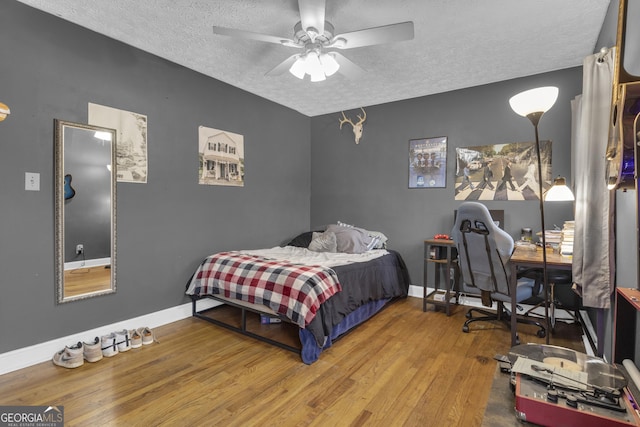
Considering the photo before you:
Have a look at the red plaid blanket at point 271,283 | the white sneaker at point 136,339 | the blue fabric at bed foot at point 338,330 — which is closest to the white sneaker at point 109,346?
the white sneaker at point 136,339

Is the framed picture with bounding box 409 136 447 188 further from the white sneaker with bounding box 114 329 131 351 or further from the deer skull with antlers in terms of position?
the white sneaker with bounding box 114 329 131 351

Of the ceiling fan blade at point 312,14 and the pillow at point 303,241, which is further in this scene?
the pillow at point 303,241

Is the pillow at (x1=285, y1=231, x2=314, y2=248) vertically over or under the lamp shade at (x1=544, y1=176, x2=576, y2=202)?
under

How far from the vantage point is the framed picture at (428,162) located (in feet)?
13.2

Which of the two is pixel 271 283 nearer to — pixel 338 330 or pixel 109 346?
pixel 338 330

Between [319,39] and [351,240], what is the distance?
217cm

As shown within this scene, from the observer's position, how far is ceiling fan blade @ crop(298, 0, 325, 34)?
200cm

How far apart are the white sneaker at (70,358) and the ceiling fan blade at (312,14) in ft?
9.35

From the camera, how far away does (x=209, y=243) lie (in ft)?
11.8

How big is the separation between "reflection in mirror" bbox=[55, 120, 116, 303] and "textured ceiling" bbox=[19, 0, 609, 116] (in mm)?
918

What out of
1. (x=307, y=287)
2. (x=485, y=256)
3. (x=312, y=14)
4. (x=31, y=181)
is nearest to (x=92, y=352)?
(x=31, y=181)

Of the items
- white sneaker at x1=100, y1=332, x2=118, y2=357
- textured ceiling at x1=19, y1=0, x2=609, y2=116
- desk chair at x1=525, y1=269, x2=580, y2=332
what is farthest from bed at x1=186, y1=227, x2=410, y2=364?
textured ceiling at x1=19, y1=0, x2=609, y2=116

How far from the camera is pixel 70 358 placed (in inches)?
90.4

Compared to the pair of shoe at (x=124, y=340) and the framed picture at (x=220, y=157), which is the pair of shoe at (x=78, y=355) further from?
the framed picture at (x=220, y=157)
